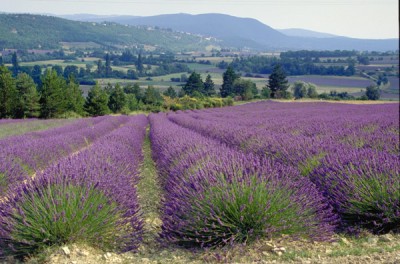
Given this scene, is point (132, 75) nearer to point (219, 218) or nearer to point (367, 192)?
point (367, 192)

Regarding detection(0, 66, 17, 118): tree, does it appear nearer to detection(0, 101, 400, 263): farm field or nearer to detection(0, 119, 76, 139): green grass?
detection(0, 119, 76, 139): green grass

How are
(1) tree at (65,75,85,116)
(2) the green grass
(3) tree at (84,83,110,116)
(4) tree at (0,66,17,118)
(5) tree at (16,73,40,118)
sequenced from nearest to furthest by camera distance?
(2) the green grass, (4) tree at (0,66,17,118), (5) tree at (16,73,40,118), (3) tree at (84,83,110,116), (1) tree at (65,75,85,116)

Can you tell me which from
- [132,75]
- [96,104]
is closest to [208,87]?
[96,104]

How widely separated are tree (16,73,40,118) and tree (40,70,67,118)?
0.53m

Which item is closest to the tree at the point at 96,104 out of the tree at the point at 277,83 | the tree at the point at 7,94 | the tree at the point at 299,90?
the tree at the point at 7,94

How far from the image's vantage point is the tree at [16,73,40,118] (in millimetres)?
32312

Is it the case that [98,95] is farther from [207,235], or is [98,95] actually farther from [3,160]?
[207,235]

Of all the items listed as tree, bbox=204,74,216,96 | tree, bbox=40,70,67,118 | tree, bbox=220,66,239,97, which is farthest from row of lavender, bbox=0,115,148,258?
tree, bbox=204,74,216,96

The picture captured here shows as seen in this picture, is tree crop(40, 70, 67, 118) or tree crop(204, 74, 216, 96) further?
tree crop(204, 74, 216, 96)

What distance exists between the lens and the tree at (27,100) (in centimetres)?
3231

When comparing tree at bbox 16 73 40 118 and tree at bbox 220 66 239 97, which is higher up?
tree at bbox 220 66 239 97

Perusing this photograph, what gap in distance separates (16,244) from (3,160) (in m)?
2.72

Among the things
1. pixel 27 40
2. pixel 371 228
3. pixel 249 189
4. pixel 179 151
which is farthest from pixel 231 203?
pixel 27 40

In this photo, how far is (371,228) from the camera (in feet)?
10.1
